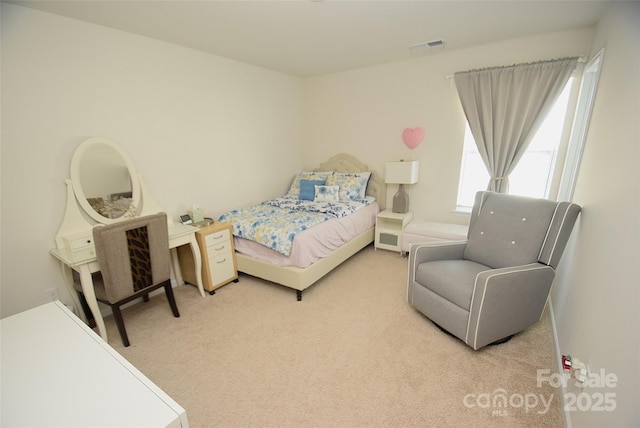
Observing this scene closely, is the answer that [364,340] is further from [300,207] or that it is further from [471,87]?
[471,87]

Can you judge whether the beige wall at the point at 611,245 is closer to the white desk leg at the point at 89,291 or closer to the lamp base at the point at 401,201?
the lamp base at the point at 401,201

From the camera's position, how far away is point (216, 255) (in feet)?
8.79

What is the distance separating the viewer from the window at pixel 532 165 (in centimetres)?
269

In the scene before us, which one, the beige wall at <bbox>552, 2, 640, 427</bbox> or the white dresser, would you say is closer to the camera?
the white dresser

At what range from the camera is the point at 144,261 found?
2.04 meters

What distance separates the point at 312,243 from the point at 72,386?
190 centimetres

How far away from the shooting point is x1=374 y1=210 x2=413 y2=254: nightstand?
3.43 m

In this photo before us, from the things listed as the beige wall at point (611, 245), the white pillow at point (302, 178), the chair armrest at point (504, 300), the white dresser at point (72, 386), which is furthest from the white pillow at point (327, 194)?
the white dresser at point (72, 386)

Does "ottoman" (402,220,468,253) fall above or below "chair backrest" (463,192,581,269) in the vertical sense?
below

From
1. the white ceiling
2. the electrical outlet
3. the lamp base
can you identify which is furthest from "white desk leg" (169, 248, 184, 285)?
the lamp base

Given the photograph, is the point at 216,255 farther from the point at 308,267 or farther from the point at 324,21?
the point at 324,21

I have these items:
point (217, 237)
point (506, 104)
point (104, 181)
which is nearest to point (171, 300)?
point (217, 237)

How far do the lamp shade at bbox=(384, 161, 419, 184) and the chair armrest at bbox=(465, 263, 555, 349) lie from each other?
1738 millimetres

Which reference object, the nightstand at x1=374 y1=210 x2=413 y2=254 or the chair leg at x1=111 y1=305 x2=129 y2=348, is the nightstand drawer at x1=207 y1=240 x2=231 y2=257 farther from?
the nightstand at x1=374 y1=210 x2=413 y2=254
